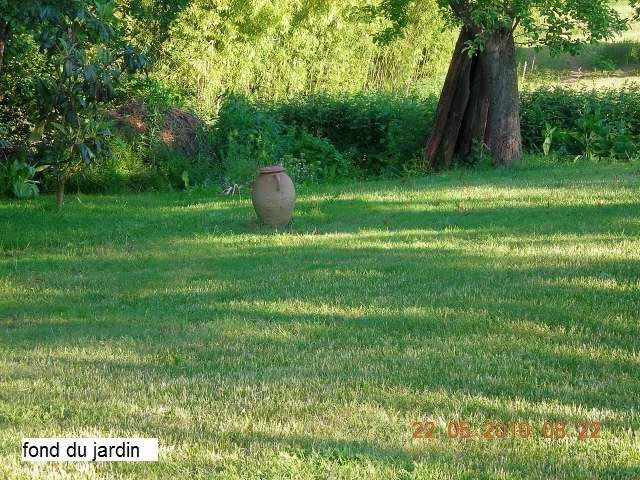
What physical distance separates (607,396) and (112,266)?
6.65 m

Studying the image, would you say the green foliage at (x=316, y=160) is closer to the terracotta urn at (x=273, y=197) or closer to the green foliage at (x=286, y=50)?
the green foliage at (x=286, y=50)

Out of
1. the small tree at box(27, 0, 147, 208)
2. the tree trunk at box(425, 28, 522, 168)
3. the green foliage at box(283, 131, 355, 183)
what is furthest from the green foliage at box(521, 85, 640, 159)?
the small tree at box(27, 0, 147, 208)

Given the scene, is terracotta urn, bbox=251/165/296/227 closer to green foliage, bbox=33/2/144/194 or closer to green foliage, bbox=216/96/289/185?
green foliage, bbox=33/2/144/194

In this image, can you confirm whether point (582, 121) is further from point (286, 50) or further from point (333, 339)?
point (333, 339)

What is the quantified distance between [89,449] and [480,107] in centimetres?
1468

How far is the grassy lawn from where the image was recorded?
4.85 metres

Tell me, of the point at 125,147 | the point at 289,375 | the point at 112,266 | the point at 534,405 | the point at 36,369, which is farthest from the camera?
the point at 125,147

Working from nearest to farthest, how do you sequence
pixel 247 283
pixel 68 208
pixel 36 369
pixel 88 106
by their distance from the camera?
pixel 36 369
pixel 247 283
pixel 88 106
pixel 68 208

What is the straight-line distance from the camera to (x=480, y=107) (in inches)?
729

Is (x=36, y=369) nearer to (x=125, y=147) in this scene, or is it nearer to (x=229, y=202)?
(x=229, y=202)

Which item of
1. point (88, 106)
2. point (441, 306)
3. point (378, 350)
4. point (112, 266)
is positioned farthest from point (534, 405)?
point (88, 106)

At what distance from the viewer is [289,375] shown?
6.18 m

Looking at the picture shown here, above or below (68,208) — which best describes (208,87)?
above

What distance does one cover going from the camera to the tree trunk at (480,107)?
58.0 feet
